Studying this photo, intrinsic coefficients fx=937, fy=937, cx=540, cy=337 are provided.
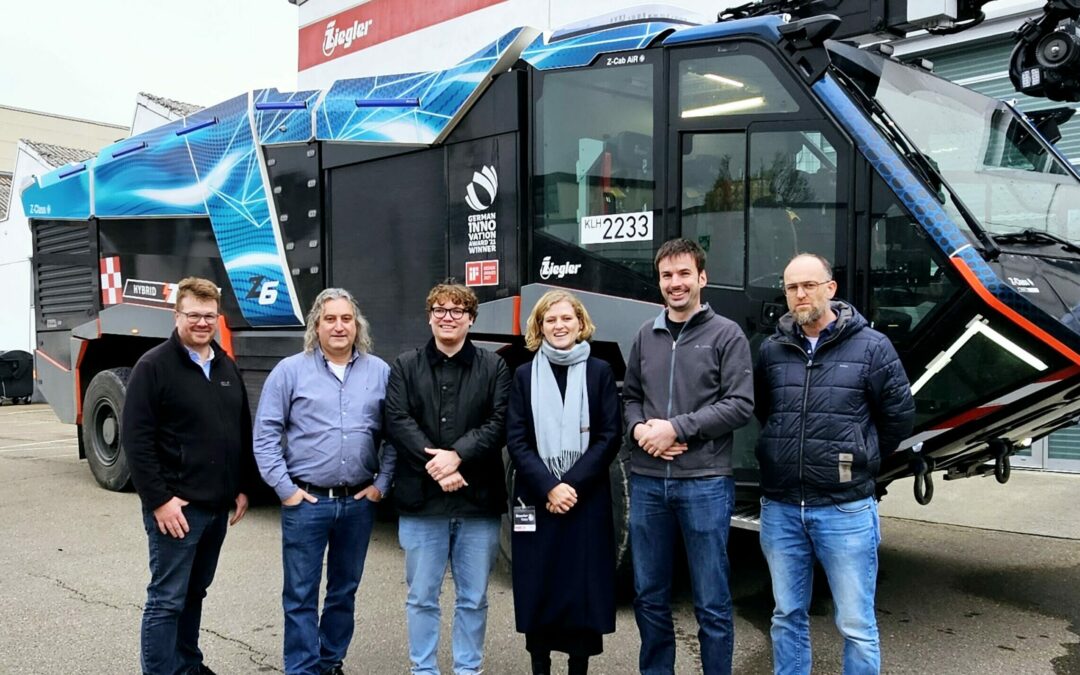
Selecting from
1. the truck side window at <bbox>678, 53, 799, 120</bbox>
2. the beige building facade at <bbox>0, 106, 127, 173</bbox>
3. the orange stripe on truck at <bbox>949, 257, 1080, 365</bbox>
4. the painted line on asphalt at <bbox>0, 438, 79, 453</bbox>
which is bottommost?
the painted line on asphalt at <bbox>0, 438, 79, 453</bbox>

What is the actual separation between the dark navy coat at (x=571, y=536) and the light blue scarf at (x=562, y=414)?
0.03 metres

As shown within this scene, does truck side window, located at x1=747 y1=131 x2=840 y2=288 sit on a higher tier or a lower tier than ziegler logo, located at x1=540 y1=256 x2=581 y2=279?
higher

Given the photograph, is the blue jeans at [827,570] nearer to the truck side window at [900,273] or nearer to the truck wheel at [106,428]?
the truck side window at [900,273]

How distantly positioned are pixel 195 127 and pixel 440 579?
507 cm

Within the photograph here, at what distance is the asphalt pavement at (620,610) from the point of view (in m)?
4.21

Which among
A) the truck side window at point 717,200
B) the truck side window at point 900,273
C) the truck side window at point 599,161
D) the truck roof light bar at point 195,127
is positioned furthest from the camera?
the truck roof light bar at point 195,127

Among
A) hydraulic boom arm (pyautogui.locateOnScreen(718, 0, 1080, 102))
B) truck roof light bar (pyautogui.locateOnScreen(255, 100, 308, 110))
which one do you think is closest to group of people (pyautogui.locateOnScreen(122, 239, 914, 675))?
hydraulic boom arm (pyautogui.locateOnScreen(718, 0, 1080, 102))

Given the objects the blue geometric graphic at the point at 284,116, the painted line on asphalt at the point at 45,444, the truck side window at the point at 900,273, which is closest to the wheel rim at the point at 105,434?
the blue geometric graphic at the point at 284,116

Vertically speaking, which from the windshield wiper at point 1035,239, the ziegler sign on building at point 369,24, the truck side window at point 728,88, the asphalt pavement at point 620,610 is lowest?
the asphalt pavement at point 620,610

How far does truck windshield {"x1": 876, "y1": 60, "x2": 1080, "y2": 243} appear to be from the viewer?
4.39 m

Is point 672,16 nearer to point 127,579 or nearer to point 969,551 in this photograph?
point 969,551

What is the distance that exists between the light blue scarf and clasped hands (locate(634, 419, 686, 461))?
0.73 ft

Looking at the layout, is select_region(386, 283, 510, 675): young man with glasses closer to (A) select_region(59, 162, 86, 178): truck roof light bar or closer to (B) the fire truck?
(B) the fire truck

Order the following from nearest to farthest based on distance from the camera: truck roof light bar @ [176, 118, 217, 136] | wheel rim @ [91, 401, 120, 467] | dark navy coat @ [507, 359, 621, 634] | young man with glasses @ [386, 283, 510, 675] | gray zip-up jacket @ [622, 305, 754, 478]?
gray zip-up jacket @ [622, 305, 754, 478] < dark navy coat @ [507, 359, 621, 634] < young man with glasses @ [386, 283, 510, 675] < truck roof light bar @ [176, 118, 217, 136] < wheel rim @ [91, 401, 120, 467]
